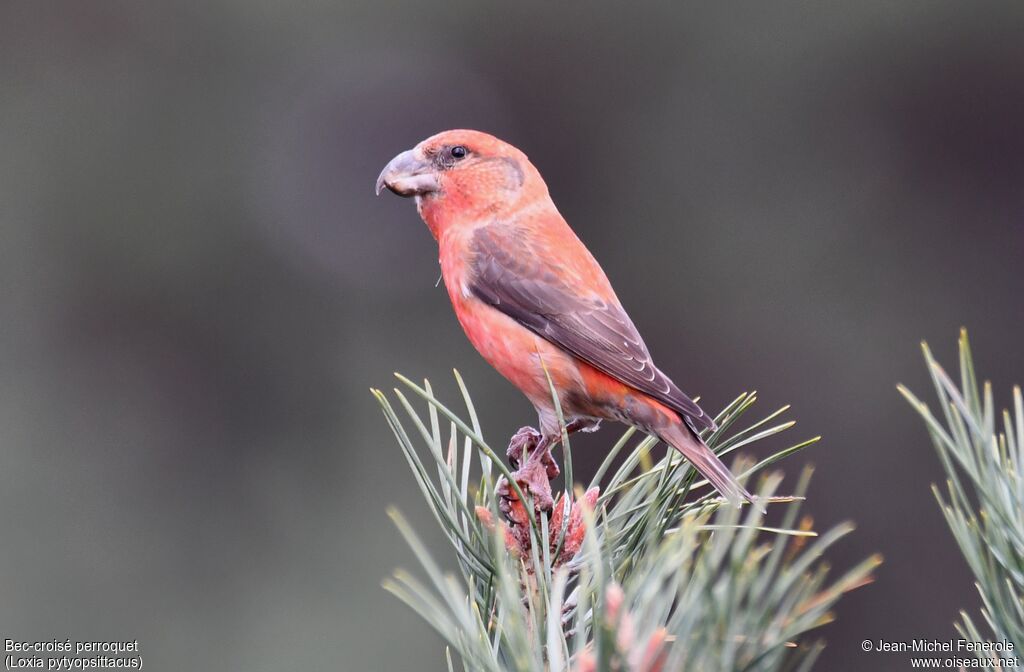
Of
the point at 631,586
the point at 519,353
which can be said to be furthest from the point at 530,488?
the point at 519,353

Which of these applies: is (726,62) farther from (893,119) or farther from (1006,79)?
(1006,79)

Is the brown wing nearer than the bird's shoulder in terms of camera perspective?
Yes

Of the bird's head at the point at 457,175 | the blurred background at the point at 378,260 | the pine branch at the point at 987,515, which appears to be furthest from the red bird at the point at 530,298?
the blurred background at the point at 378,260

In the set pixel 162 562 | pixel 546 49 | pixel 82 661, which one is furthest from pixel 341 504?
pixel 546 49

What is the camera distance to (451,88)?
8086 mm

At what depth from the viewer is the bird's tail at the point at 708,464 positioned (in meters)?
2.19

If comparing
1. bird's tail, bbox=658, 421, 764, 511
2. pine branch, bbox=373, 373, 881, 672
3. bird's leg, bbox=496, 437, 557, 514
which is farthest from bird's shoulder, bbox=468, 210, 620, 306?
pine branch, bbox=373, 373, 881, 672

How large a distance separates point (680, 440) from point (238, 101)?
18.7ft

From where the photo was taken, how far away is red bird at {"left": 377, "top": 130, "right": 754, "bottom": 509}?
A: 295cm

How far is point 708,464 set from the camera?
2.28 meters

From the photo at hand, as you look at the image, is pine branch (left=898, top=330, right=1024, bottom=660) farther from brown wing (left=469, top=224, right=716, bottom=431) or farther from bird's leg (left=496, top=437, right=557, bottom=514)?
brown wing (left=469, top=224, right=716, bottom=431)

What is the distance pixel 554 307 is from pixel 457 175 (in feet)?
2.02

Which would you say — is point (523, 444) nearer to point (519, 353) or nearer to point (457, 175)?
point (519, 353)

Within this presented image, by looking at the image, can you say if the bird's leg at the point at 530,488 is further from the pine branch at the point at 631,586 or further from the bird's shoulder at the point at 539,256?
the bird's shoulder at the point at 539,256
